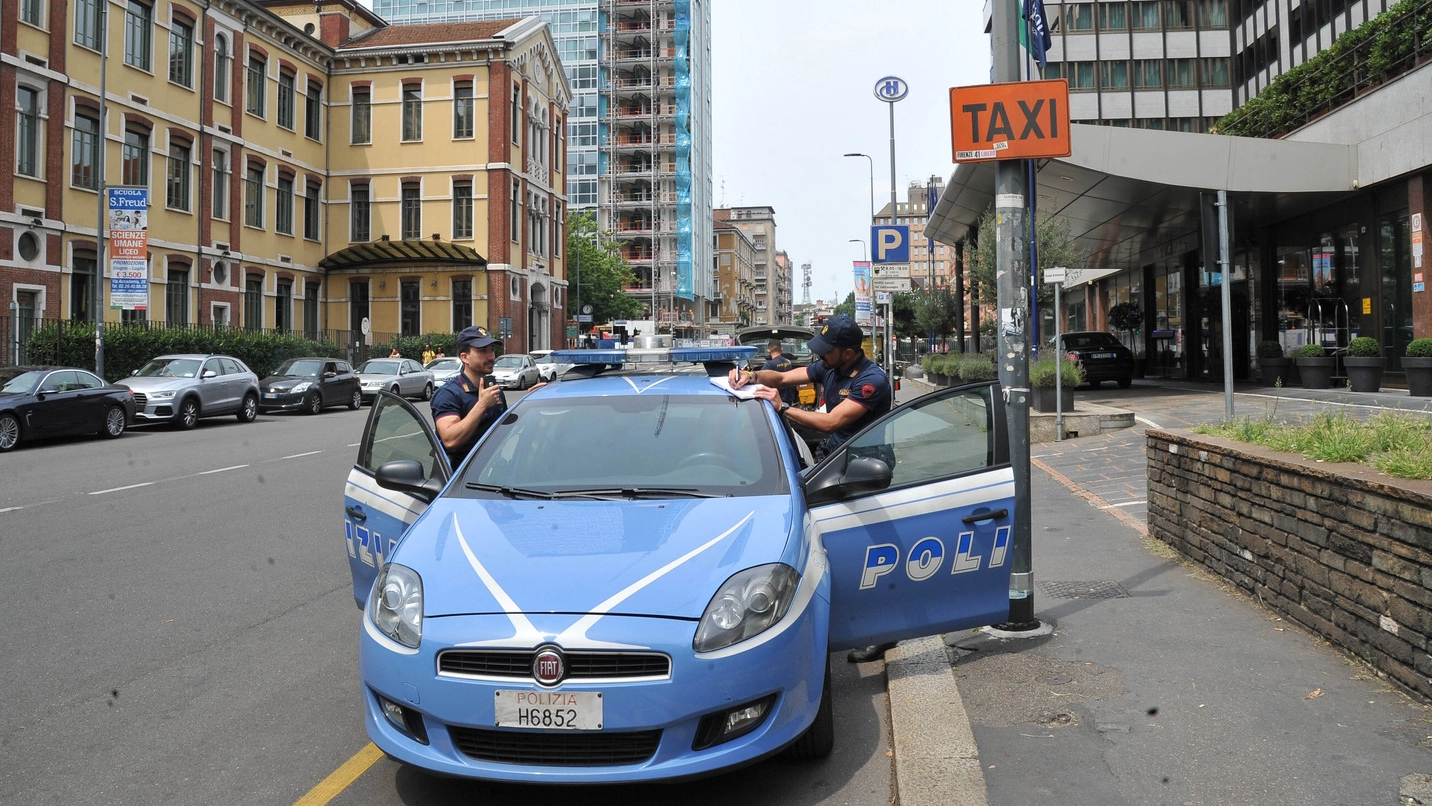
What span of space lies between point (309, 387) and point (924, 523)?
86.1 feet

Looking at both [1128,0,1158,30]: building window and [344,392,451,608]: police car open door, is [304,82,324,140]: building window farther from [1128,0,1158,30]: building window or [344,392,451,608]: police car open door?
[344,392,451,608]: police car open door

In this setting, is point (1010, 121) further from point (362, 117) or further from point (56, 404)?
point (362, 117)

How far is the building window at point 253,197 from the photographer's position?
128 feet

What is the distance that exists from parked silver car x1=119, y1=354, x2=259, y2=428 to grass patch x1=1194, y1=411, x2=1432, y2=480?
2103 centimetres

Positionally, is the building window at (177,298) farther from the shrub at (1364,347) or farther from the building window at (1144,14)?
the building window at (1144,14)

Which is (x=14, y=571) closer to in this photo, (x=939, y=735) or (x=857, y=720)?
(x=857, y=720)

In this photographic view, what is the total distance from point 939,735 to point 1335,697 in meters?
1.87

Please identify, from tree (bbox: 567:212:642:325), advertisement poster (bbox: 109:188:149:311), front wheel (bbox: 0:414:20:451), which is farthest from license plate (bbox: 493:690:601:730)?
tree (bbox: 567:212:642:325)

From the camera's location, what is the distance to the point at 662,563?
3592 mm

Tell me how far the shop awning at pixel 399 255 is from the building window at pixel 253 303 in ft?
16.5

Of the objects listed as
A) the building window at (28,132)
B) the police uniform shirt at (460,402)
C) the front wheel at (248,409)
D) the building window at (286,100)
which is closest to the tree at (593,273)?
the building window at (286,100)

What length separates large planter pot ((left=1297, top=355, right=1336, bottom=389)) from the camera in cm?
2144

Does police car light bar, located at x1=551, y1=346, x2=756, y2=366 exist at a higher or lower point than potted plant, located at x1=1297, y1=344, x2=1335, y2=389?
lower

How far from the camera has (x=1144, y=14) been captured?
4803 centimetres
